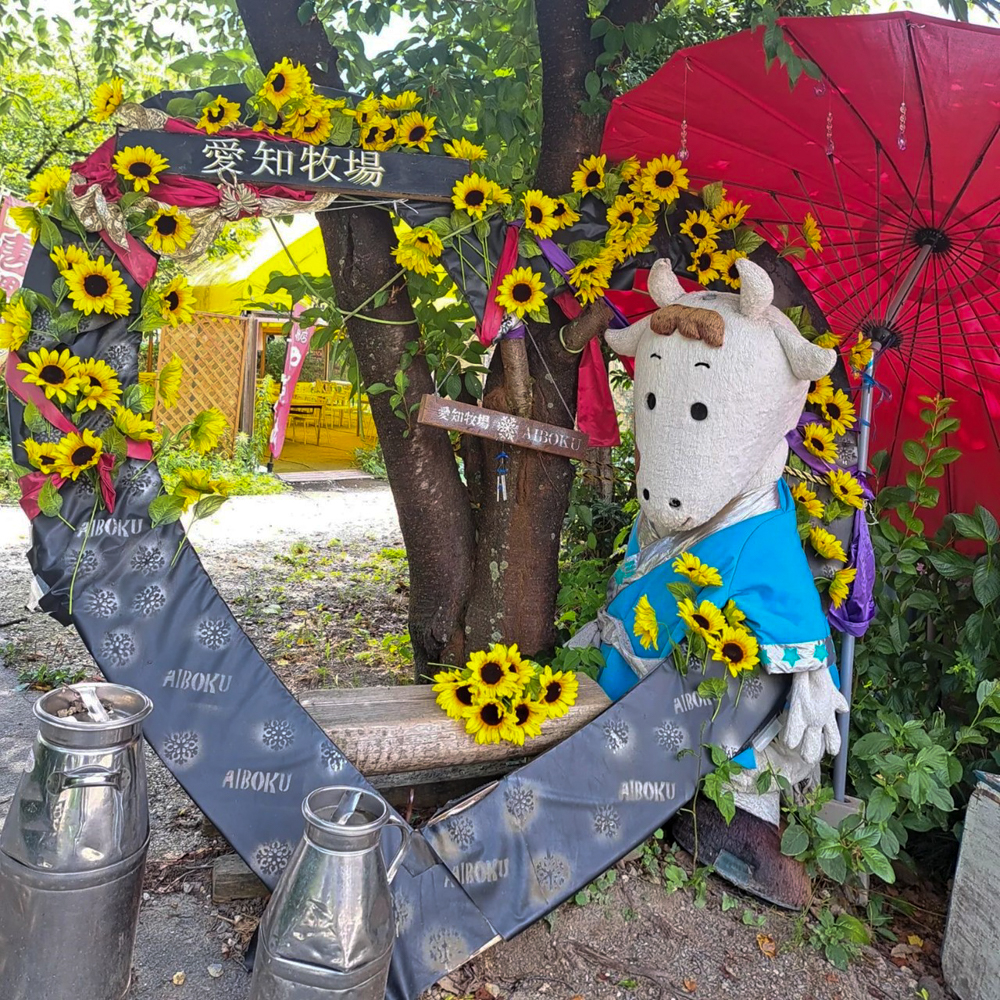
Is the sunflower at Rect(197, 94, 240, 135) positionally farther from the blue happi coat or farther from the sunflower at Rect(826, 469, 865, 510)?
the sunflower at Rect(826, 469, 865, 510)

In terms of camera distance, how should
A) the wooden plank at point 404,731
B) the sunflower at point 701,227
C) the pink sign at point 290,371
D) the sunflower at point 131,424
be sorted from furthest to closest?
the pink sign at point 290,371
the sunflower at point 701,227
the wooden plank at point 404,731
the sunflower at point 131,424

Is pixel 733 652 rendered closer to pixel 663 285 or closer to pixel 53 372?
pixel 663 285

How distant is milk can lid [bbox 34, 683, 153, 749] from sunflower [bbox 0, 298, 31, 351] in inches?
39.2

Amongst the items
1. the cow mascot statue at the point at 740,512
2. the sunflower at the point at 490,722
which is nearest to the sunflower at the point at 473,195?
the cow mascot statue at the point at 740,512

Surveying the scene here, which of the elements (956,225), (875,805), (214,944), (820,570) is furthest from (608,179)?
(214,944)

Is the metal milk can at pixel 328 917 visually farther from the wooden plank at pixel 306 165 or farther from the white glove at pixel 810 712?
the wooden plank at pixel 306 165

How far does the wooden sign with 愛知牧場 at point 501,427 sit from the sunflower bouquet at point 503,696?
745mm

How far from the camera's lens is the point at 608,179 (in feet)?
9.63

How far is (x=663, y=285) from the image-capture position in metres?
2.93

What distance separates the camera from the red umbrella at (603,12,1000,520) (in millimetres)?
2346

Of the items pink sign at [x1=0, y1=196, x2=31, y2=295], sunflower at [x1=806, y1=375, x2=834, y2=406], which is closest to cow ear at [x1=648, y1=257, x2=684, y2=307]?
sunflower at [x1=806, y1=375, x2=834, y2=406]

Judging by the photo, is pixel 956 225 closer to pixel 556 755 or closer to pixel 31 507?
pixel 556 755

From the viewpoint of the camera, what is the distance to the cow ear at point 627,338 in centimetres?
304

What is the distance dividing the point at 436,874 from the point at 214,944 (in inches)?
27.1
